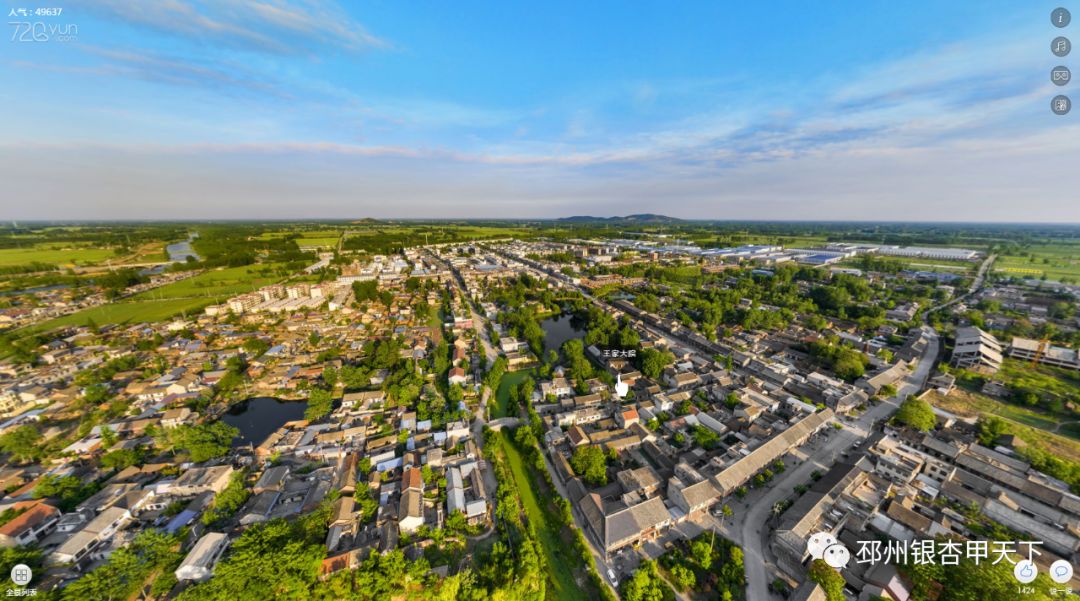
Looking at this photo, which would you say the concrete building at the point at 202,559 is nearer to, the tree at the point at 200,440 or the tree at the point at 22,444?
the tree at the point at 200,440

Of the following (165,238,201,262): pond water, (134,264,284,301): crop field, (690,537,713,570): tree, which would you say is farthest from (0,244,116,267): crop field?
(690,537,713,570): tree

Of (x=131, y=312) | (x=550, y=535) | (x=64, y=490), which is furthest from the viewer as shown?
(x=131, y=312)

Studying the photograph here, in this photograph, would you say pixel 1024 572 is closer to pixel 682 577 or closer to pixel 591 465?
pixel 682 577

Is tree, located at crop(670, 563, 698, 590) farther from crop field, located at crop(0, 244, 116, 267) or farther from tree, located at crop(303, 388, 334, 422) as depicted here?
crop field, located at crop(0, 244, 116, 267)

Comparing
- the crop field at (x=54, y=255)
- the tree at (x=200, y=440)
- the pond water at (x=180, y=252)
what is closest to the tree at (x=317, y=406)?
the tree at (x=200, y=440)

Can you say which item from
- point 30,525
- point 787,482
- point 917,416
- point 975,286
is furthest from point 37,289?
point 975,286
